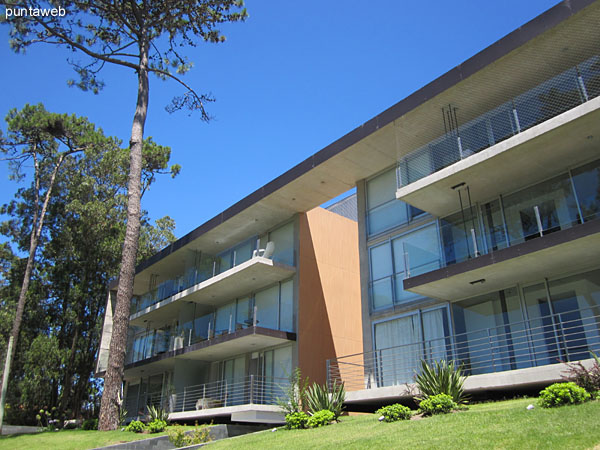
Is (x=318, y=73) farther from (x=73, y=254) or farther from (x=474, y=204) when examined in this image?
(x=73, y=254)

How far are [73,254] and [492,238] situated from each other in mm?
27540

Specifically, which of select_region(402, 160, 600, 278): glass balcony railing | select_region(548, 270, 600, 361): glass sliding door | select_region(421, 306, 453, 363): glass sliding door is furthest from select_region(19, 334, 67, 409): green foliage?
select_region(548, 270, 600, 361): glass sliding door

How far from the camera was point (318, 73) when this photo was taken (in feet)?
55.6

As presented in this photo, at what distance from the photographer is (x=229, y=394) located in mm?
21500

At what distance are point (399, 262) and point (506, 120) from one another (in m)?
5.33

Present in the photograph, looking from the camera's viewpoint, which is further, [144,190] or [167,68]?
[144,190]

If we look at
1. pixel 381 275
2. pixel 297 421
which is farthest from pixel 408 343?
pixel 297 421

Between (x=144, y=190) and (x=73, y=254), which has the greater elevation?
(x=144, y=190)

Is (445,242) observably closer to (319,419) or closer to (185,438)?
(319,419)

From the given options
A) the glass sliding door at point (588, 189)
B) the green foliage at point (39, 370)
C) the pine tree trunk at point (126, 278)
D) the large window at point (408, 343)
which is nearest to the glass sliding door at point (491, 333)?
the large window at point (408, 343)

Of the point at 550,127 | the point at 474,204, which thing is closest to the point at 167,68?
the point at 474,204

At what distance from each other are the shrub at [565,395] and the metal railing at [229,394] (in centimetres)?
1061

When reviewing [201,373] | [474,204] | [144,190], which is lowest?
[201,373]

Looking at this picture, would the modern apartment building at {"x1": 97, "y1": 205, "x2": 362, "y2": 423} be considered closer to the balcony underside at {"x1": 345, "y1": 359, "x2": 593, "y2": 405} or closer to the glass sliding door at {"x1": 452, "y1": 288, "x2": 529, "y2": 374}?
the balcony underside at {"x1": 345, "y1": 359, "x2": 593, "y2": 405}
